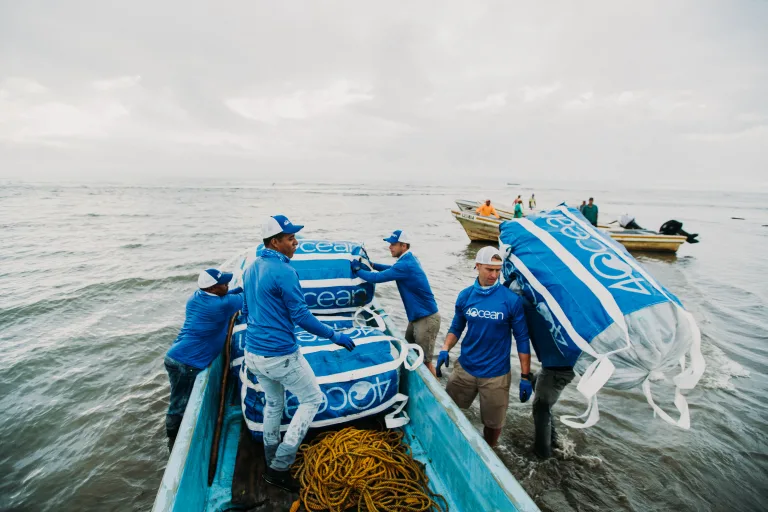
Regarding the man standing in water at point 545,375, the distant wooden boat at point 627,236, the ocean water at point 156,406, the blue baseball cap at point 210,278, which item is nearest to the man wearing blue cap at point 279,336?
the blue baseball cap at point 210,278

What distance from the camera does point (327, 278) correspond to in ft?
16.5

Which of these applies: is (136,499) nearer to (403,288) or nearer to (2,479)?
(2,479)

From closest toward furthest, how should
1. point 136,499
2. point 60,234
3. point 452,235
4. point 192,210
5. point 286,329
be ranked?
point 286,329 < point 136,499 < point 60,234 < point 452,235 < point 192,210

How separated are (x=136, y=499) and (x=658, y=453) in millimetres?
6401

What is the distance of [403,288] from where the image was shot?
5188 mm

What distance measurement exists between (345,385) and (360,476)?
2.62ft

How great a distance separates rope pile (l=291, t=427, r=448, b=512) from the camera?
295cm

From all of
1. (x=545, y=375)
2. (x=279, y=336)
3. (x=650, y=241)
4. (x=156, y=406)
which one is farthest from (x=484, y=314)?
(x=650, y=241)

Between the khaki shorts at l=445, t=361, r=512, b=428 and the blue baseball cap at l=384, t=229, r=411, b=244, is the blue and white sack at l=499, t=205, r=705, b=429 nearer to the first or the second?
the khaki shorts at l=445, t=361, r=512, b=428

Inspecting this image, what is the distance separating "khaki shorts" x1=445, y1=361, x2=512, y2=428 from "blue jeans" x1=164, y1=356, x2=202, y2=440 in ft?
9.62

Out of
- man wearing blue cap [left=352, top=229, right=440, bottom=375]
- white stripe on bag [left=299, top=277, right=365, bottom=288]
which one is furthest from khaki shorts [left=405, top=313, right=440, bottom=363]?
white stripe on bag [left=299, top=277, right=365, bottom=288]

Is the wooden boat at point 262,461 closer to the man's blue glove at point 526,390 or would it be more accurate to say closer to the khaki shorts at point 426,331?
the man's blue glove at point 526,390

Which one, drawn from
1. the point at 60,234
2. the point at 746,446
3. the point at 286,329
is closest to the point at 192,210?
the point at 60,234

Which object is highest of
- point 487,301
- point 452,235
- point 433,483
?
point 487,301
